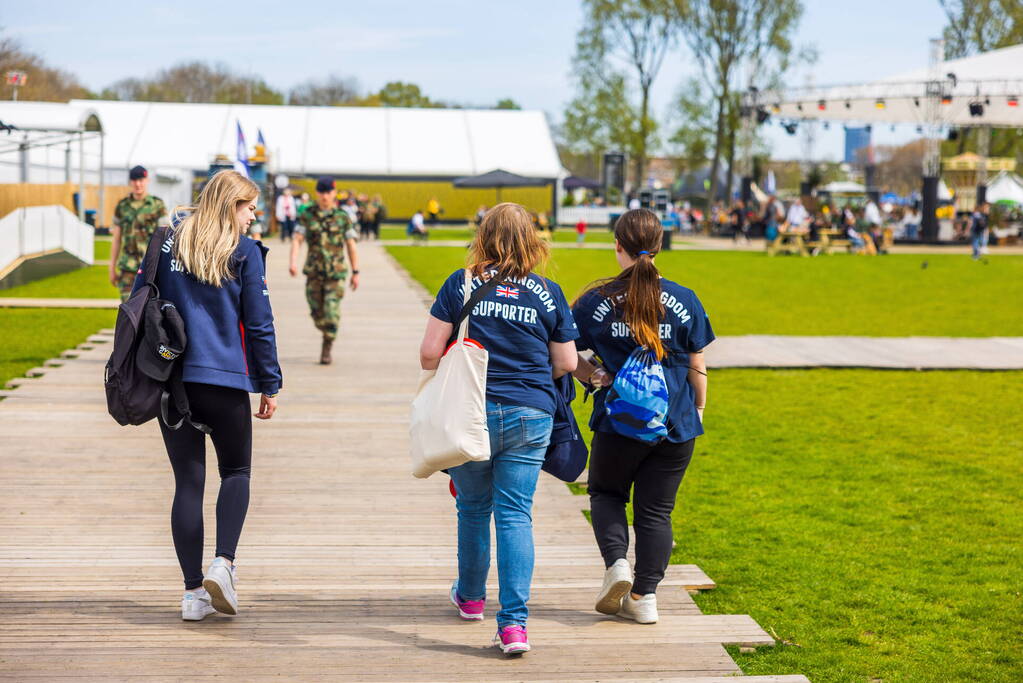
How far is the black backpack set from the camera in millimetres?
3871

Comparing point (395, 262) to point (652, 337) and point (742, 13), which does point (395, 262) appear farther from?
point (742, 13)

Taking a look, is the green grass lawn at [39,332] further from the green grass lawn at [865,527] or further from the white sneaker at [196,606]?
the white sneaker at [196,606]

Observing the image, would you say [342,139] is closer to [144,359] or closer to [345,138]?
[345,138]

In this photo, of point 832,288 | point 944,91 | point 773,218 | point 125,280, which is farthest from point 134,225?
point 944,91

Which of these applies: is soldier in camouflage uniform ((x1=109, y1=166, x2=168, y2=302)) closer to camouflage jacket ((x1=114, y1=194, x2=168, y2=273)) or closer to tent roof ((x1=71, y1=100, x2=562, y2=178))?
camouflage jacket ((x1=114, y1=194, x2=168, y2=273))

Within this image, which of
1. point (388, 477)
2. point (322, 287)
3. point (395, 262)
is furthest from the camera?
point (395, 262)

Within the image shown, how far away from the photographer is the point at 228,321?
402 centimetres

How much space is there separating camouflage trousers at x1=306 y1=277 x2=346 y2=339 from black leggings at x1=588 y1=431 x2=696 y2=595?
20.4 feet

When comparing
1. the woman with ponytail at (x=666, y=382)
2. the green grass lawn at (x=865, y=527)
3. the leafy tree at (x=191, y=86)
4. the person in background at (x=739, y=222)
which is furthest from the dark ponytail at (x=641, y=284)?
the leafy tree at (x=191, y=86)

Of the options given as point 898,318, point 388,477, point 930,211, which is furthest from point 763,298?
point 930,211

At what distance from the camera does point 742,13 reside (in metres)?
56.2

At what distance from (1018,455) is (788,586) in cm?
367

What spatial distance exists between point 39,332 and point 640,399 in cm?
1063

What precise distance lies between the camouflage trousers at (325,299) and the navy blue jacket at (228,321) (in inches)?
243
